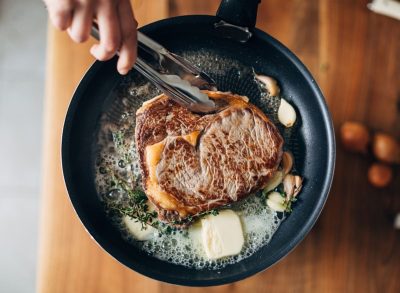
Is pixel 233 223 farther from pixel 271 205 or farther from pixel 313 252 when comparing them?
pixel 313 252

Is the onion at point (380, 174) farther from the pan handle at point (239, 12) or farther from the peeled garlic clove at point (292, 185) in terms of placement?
the pan handle at point (239, 12)

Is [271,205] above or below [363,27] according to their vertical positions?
below

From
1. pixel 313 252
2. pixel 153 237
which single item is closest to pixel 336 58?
pixel 313 252

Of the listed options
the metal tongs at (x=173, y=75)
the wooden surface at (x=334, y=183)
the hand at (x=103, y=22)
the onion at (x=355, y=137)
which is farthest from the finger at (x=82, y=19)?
the onion at (x=355, y=137)

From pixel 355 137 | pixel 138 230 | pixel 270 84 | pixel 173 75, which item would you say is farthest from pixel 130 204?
pixel 355 137

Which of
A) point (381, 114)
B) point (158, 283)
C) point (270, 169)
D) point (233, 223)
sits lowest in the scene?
point (158, 283)

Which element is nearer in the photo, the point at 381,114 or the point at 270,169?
the point at 270,169
